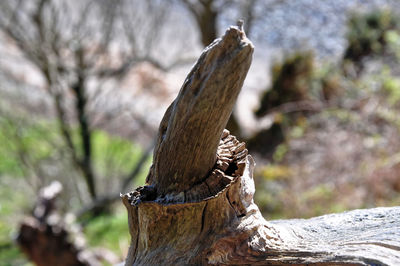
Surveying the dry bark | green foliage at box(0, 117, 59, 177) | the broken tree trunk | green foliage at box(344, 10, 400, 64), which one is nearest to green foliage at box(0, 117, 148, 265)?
green foliage at box(0, 117, 59, 177)

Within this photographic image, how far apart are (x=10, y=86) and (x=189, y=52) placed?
3.08m

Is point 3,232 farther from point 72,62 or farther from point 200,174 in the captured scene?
point 200,174

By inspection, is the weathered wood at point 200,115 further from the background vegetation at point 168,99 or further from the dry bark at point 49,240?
the background vegetation at point 168,99

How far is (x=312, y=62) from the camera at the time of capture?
24.2 feet

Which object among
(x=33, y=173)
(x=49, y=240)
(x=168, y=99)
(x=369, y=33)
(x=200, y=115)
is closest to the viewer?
(x=200, y=115)

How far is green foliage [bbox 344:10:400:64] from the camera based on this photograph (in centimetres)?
803

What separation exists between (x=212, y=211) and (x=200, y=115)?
0.23 meters

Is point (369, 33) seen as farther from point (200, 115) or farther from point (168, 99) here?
point (200, 115)

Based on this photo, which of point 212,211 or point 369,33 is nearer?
point 212,211

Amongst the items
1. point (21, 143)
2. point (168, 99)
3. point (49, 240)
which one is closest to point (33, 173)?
point (21, 143)

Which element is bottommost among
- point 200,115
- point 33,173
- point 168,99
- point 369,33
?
point 200,115

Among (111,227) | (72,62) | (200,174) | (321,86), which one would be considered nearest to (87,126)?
(72,62)

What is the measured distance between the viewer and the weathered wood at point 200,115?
895 millimetres

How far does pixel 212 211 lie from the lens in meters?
1.03
